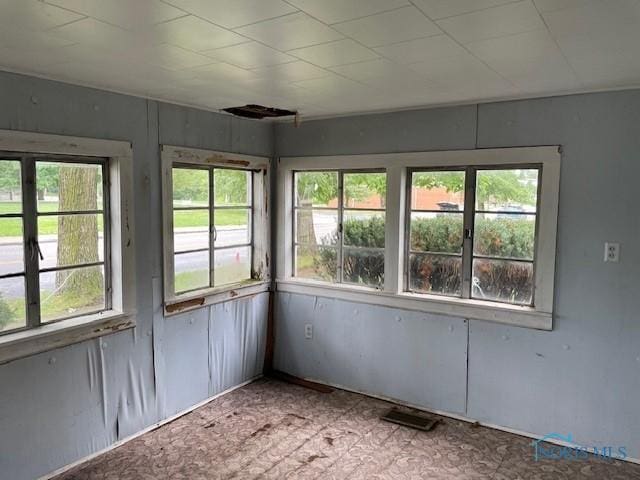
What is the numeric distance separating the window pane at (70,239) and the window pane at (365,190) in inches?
77.9

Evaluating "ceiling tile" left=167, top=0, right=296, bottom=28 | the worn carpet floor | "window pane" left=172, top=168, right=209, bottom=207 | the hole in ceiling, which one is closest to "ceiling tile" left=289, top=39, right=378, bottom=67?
"ceiling tile" left=167, top=0, right=296, bottom=28

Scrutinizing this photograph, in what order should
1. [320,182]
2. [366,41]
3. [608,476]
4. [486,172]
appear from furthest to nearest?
[320,182] < [486,172] < [608,476] < [366,41]

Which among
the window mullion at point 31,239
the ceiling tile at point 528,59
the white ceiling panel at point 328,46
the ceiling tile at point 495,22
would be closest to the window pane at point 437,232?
the white ceiling panel at point 328,46

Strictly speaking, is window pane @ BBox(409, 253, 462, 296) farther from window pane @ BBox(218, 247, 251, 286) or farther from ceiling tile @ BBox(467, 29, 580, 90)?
window pane @ BBox(218, 247, 251, 286)

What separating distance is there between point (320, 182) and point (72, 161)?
204 centimetres

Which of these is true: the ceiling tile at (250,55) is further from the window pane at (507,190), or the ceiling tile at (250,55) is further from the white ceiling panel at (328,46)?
the window pane at (507,190)

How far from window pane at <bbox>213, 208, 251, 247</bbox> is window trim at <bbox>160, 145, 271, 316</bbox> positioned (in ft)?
0.25

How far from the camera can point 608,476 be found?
2902 mm

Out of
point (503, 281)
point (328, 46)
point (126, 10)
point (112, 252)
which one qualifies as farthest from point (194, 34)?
point (503, 281)

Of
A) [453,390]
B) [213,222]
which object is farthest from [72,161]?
[453,390]

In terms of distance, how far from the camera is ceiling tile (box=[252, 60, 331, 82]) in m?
2.44

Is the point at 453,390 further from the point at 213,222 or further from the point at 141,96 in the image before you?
the point at 141,96

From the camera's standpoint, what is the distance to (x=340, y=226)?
4219 mm

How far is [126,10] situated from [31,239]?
1650mm
